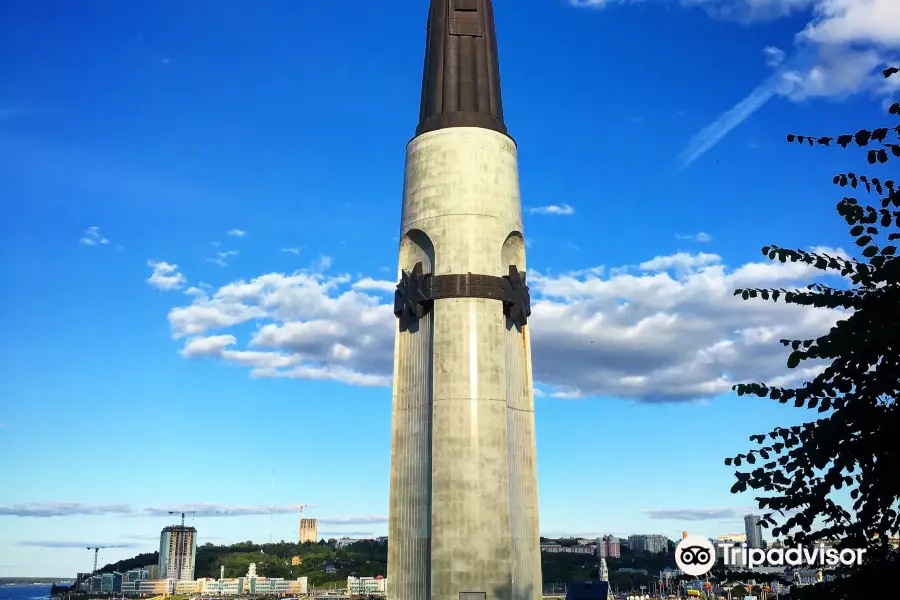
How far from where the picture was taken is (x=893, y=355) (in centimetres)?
1299

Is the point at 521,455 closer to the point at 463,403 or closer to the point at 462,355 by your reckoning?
the point at 463,403

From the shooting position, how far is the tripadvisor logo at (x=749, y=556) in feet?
50.3

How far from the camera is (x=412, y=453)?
31484mm

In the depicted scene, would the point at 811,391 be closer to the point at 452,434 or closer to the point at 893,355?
the point at 893,355

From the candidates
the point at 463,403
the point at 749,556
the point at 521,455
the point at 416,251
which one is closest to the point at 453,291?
→ the point at 416,251

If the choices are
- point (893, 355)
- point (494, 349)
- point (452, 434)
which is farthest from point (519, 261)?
point (893, 355)

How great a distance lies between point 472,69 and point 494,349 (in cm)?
1131

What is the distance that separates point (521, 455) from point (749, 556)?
15.8m

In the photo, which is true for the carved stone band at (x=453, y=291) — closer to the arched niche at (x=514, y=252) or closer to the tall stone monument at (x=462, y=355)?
the tall stone monument at (x=462, y=355)

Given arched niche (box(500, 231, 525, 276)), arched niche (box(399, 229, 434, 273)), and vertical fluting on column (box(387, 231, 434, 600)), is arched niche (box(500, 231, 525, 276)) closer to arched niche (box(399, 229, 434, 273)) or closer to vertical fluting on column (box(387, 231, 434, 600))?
arched niche (box(399, 229, 434, 273))

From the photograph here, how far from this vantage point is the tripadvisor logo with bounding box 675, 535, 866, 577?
15.3m

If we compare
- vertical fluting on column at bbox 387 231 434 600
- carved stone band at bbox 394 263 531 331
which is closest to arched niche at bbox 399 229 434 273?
vertical fluting on column at bbox 387 231 434 600

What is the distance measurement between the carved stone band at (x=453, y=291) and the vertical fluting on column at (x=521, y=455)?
644 mm

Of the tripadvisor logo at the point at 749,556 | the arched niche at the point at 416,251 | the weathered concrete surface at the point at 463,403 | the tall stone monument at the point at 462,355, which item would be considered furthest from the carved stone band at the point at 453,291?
the tripadvisor logo at the point at 749,556
